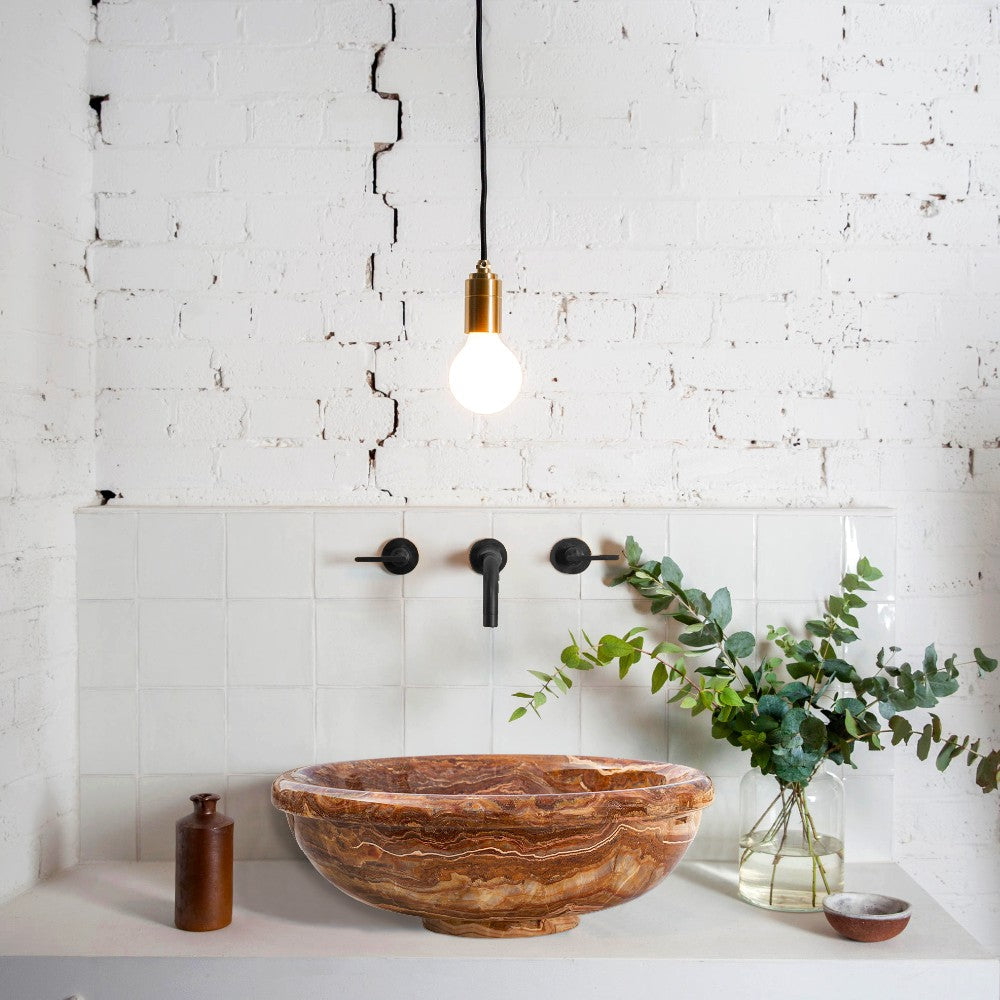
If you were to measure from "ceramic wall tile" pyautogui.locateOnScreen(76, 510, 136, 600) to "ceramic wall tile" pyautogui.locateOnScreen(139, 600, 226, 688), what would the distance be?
0.05m

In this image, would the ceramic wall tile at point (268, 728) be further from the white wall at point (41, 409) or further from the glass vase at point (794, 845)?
the glass vase at point (794, 845)

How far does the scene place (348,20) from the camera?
1592 millimetres

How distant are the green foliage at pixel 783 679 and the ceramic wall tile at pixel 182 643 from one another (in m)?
0.47

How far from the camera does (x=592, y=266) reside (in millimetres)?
1599

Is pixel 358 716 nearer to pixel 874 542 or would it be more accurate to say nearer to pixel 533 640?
pixel 533 640

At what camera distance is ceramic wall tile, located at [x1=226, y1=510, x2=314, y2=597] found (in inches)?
61.7

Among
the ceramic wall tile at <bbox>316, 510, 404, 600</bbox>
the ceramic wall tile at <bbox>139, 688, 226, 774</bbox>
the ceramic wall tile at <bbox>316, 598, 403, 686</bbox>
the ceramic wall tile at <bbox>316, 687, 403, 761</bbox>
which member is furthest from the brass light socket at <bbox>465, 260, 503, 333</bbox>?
the ceramic wall tile at <bbox>139, 688, 226, 774</bbox>

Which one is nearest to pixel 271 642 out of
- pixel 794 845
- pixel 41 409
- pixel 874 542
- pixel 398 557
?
pixel 398 557

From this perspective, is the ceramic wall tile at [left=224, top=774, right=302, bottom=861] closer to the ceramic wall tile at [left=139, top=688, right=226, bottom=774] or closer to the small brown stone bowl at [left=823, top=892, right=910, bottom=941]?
the ceramic wall tile at [left=139, top=688, right=226, bottom=774]

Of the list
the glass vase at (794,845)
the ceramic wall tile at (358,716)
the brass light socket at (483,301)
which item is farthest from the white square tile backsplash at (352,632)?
the brass light socket at (483,301)

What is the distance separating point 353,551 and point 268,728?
0.30 m

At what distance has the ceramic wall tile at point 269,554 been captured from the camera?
5.14 feet

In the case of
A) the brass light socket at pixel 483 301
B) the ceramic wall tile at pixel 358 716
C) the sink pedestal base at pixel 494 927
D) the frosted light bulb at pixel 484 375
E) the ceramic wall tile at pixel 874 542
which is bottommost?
the sink pedestal base at pixel 494 927

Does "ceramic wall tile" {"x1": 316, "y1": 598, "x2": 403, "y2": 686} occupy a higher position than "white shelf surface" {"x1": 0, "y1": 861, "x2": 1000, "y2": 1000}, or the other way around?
"ceramic wall tile" {"x1": 316, "y1": 598, "x2": 403, "y2": 686}
